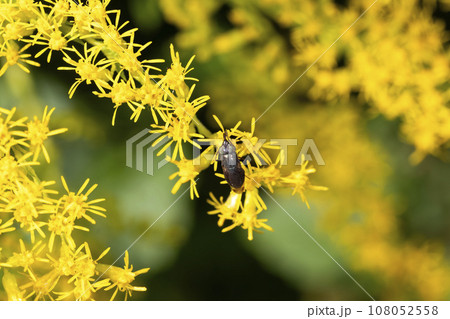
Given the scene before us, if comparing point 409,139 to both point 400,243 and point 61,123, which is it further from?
point 61,123

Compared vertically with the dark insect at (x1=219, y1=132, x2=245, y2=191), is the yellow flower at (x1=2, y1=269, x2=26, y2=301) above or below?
below

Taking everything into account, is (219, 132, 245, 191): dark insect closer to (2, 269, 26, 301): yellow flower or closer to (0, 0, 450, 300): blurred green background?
(0, 0, 450, 300): blurred green background

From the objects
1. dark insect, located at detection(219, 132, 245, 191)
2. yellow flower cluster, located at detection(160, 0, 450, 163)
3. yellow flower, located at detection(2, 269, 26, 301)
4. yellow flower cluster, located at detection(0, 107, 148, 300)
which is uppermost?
yellow flower cluster, located at detection(160, 0, 450, 163)

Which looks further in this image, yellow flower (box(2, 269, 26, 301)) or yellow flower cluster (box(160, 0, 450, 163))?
yellow flower cluster (box(160, 0, 450, 163))

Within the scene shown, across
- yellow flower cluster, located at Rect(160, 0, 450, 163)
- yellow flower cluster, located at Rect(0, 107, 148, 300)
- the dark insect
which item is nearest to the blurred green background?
yellow flower cluster, located at Rect(160, 0, 450, 163)

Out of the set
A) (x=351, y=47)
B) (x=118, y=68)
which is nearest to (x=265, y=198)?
(x=351, y=47)

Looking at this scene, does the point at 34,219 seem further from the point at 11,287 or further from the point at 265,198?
the point at 265,198

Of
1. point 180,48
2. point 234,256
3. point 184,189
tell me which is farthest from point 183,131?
point 234,256
